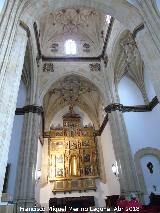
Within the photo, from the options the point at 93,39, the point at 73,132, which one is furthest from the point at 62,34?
the point at 73,132

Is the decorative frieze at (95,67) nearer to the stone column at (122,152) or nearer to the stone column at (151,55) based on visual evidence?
the stone column at (122,152)

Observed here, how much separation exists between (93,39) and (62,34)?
2.71 m

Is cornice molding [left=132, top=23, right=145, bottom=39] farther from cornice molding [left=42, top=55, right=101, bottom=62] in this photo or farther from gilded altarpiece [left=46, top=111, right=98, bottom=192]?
gilded altarpiece [left=46, top=111, right=98, bottom=192]

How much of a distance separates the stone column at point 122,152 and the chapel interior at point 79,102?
52mm

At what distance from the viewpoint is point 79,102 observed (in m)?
19.1

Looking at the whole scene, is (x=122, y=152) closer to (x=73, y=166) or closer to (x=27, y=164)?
(x=27, y=164)

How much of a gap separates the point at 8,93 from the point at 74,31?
44.3 ft

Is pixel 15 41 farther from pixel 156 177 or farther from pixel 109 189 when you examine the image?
pixel 109 189

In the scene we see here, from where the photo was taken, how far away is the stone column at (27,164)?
9.36 meters

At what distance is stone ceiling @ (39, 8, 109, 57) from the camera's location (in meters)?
15.6

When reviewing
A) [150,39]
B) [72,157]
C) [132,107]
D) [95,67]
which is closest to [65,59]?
[95,67]

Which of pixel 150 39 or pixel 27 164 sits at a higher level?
pixel 150 39

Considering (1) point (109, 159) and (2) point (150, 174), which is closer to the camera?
(2) point (150, 174)

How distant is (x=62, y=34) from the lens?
16828 millimetres
